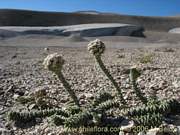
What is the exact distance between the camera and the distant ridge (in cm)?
3756

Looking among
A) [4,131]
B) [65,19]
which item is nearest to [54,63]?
[4,131]

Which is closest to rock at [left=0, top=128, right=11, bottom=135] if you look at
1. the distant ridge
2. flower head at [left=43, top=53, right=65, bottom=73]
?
flower head at [left=43, top=53, right=65, bottom=73]

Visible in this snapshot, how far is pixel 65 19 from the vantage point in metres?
40.4

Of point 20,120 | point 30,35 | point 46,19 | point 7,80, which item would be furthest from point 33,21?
point 20,120

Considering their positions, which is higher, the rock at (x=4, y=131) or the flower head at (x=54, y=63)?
the flower head at (x=54, y=63)

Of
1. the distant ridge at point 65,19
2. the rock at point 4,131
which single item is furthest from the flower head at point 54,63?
the distant ridge at point 65,19

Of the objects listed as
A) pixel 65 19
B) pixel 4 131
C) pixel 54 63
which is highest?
pixel 65 19

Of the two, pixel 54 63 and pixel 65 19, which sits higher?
pixel 65 19

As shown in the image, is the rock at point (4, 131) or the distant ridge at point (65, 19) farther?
the distant ridge at point (65, 19)

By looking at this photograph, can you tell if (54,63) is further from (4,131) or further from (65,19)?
(65,19)

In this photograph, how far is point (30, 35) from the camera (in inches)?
926

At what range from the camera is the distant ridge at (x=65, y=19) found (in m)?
37.6

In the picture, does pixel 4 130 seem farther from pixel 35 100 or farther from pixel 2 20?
pixel 2 20

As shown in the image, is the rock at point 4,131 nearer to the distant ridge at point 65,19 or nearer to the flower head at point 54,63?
the flower head at point 54,63
